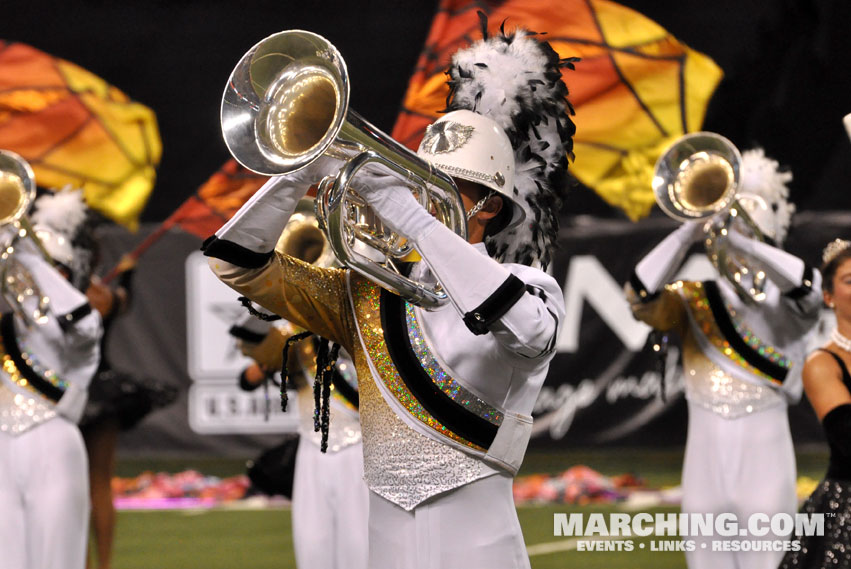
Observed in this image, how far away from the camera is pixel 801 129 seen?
34.6ft

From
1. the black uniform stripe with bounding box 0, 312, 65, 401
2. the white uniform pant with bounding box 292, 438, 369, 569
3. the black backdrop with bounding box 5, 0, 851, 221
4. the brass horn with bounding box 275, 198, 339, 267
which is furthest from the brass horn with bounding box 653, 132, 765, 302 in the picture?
the black backdrop with bounding box 5, 0, 851, 221

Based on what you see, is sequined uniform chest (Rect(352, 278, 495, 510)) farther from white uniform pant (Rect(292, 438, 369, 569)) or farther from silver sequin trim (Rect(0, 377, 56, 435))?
silver sequin trim (Rect(0, 377, 56, 435))

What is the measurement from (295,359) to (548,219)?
8.84ft

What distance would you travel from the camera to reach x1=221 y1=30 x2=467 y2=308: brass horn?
2.37 m

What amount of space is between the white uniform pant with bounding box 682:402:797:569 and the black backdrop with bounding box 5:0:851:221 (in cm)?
533

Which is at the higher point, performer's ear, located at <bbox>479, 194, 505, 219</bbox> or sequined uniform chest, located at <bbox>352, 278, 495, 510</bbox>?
performer's ear, located at <bbox>479, 194, 505, 219</bbox>

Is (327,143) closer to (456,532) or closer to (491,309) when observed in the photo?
(491,309)

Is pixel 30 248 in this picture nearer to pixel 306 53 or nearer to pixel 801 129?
pixel 306 53

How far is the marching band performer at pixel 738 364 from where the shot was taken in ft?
16.7

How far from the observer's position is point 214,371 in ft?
31.9

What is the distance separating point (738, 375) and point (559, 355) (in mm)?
4394

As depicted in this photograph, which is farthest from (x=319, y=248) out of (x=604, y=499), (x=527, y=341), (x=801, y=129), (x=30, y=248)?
(x=801, y=129)

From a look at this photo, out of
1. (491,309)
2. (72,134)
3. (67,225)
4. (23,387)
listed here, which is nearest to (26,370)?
(23,387)

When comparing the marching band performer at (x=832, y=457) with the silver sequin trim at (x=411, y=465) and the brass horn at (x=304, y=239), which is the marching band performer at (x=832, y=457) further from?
the brass horn at (x=304, y=239)
